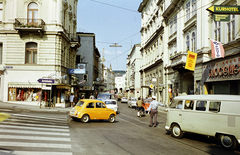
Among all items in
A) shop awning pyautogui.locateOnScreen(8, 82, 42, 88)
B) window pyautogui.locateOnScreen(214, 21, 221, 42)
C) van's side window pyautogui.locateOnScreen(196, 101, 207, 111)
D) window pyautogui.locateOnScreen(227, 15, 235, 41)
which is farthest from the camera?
shop awning pyautogui.locateOnScreen(8, 82, 42, 88)

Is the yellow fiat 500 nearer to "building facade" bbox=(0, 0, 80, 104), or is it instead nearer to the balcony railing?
"building facade" bbox=(0, 0, 80, 104)

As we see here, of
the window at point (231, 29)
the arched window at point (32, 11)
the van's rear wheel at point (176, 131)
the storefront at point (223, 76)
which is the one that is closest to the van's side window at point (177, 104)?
the van's rear wheel at point (176, 131)

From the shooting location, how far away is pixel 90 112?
15.5 meters

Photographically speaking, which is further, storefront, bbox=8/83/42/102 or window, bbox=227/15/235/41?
storefront, bbox=8/83/42/102

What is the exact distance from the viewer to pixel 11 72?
2703 centimetres

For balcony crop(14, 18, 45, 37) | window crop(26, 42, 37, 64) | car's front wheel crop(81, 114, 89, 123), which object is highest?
balcony crop(14, 18, 45, 37)

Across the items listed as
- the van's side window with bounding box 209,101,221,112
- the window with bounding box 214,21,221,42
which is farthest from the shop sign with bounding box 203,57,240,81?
the van's side window with bounding box 209,101,221,112

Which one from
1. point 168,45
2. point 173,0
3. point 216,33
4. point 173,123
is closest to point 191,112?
point 173,123

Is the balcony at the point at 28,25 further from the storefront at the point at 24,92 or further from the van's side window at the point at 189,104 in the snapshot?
the van's side window at the point at 189,104

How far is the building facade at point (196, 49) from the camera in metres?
18.6

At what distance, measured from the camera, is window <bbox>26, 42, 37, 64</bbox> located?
27734 mm

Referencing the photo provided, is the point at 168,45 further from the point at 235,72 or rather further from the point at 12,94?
the point at 12,94

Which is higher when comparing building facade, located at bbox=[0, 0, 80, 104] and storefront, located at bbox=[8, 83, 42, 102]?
building facade, located at bbox=[0, 0, 80, 104]

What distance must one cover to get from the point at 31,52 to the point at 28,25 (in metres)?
3.22
